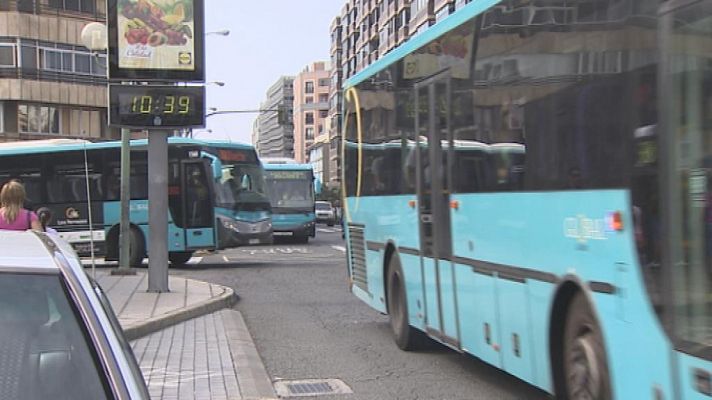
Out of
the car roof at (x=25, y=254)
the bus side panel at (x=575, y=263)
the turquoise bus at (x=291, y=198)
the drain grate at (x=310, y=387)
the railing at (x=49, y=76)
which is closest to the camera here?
the car roof at (x=25, y=254)

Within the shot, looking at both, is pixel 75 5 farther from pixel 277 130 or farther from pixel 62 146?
pixel 277 130

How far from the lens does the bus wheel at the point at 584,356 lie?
4.59 m

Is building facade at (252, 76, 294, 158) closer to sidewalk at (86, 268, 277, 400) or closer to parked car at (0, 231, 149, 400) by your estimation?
sidewalk at (86, 268, 277, 400)

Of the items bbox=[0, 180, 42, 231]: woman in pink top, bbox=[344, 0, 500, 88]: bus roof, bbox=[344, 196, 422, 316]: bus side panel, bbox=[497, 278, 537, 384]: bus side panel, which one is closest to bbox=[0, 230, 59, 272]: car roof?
bbox=[497, 278, 537, 384]: bus side panel

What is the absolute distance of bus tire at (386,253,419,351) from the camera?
8.68 meters

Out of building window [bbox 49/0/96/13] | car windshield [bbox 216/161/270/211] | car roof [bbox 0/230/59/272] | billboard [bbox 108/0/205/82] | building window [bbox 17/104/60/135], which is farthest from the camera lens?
building window [bbox 49/0/96/13]

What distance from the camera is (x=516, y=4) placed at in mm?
5719

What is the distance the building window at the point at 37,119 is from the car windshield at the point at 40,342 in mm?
42435

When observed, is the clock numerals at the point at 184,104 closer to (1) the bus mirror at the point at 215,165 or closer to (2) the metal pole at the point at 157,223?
(2) the metal pole at the point at 157,223

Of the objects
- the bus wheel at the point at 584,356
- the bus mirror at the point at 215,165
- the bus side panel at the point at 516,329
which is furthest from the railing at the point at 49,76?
the bus wheel at the point at 584,356

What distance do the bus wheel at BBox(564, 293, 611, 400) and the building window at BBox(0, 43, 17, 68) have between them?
41.7 metres

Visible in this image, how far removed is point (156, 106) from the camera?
1230 centimetres

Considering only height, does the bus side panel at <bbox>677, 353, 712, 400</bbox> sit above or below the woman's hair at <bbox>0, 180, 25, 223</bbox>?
below

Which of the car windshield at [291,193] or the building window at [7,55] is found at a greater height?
the building window at [7,55]
